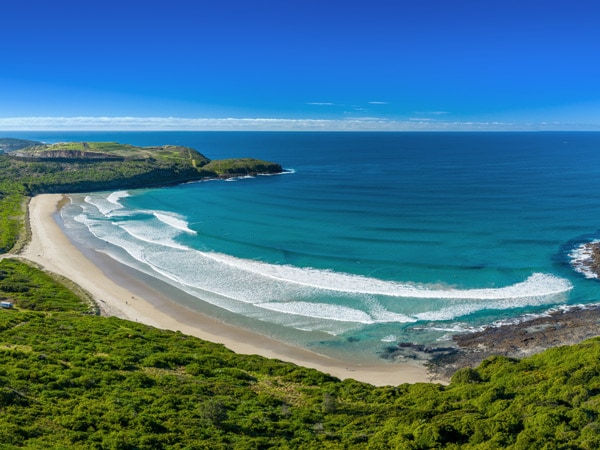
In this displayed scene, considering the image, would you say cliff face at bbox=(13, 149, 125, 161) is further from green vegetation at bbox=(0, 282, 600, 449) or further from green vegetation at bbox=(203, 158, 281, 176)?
green vegetation at bbox=(0, 282, 600, 449)

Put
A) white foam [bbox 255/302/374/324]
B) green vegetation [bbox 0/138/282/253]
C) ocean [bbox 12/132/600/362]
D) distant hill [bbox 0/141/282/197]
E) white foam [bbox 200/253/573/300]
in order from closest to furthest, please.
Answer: white foam [bbox 255/302/374/324] < ocean [bbox 12/132/600/362] < white foam [bbox 200/253/573/300] < green vegetation [bbox 0/138/282/253] < distant hill [bbox 0/141/282/197]

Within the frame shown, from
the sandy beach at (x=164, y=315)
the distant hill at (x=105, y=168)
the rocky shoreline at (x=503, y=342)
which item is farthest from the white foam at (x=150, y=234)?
the distant hill at (x=105, y=168)

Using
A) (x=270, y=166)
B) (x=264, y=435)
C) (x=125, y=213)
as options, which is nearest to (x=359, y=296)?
(x=264, y=435)

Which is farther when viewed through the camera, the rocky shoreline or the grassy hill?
the rocky shoreline

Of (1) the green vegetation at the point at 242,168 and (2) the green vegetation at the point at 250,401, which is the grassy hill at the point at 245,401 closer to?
(2) the green vegetation at the point at 250,401

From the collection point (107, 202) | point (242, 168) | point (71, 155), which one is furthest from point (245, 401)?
point (71, 155)

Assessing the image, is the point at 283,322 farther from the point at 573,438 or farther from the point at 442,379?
the point at 573,438

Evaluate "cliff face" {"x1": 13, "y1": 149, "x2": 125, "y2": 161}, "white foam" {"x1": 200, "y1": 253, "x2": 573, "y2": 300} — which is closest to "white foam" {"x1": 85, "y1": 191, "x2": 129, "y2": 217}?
"cliff face" {"x1": 13, "y1": 149, "x2": 125, "y2": 161}

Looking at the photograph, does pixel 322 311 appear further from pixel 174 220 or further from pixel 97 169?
pixel 97 169
